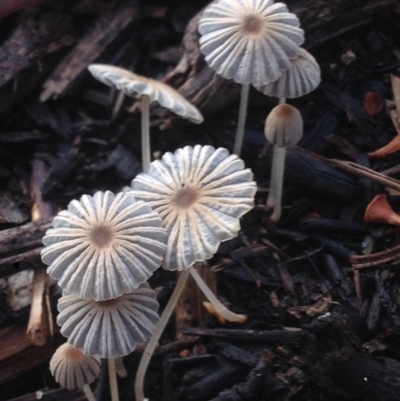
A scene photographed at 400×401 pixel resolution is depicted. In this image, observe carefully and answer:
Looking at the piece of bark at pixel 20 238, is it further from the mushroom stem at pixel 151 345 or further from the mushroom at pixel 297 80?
the mushroom at pixel 297 80

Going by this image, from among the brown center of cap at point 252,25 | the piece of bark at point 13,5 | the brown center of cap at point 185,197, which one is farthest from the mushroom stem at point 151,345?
the piece of bark at point 13,5

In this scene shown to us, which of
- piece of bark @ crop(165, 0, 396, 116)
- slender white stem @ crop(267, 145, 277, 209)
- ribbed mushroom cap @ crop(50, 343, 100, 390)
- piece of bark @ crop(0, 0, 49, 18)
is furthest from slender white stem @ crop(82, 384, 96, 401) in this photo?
piece of bark @ crop(0, 0, 49, 18)

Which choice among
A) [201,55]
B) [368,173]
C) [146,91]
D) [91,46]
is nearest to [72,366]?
[146,91]

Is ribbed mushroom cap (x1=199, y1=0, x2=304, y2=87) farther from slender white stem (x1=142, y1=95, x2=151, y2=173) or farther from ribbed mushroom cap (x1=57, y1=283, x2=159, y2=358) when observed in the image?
ribbed mushroom cap (x1=57, y1=283, x2=159, y2=358)

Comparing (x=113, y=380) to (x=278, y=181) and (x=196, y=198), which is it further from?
(x=278, y=181)

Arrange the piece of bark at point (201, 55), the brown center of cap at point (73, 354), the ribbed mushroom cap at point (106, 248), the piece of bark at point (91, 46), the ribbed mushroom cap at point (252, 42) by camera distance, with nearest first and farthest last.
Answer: the ribbed mushroom cap at point (106, 248)
the brown center of cap at point (73, 354)
the ribbed mushroom cap at point (252, 42)
the piece of bark at point (201, 55)
the piece of bark at point (91, 46)
